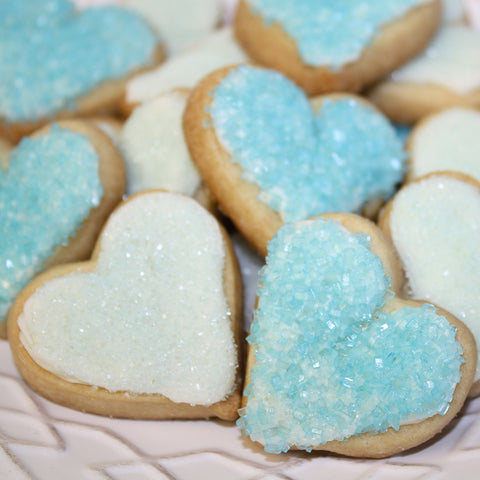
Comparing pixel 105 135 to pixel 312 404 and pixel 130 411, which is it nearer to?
pixel 130 411

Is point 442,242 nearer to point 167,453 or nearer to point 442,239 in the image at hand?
point 442,239

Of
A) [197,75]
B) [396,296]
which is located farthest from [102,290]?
[197,75]

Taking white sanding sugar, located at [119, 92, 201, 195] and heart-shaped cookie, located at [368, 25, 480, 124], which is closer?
white sanding sugar, located at [119, 92, 201, 195]

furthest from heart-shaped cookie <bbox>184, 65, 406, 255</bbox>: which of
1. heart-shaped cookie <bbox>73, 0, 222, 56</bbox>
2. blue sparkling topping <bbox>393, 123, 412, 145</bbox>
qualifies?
heart-shaped cookie <bbox>73, 0, 222, 56</bbox>

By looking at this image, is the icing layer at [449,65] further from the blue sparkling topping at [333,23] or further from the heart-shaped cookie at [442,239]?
the heart-shaped cookie at [442,239]

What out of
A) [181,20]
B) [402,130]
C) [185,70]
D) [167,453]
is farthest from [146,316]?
[181,20]

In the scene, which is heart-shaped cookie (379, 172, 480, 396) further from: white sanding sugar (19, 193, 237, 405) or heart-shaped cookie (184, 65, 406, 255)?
white sanding sugar (19, 193, 237, 405)

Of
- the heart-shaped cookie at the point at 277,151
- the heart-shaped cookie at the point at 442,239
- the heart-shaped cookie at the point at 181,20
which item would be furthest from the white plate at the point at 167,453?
the heart-shaped cookie at the point at 181,20
